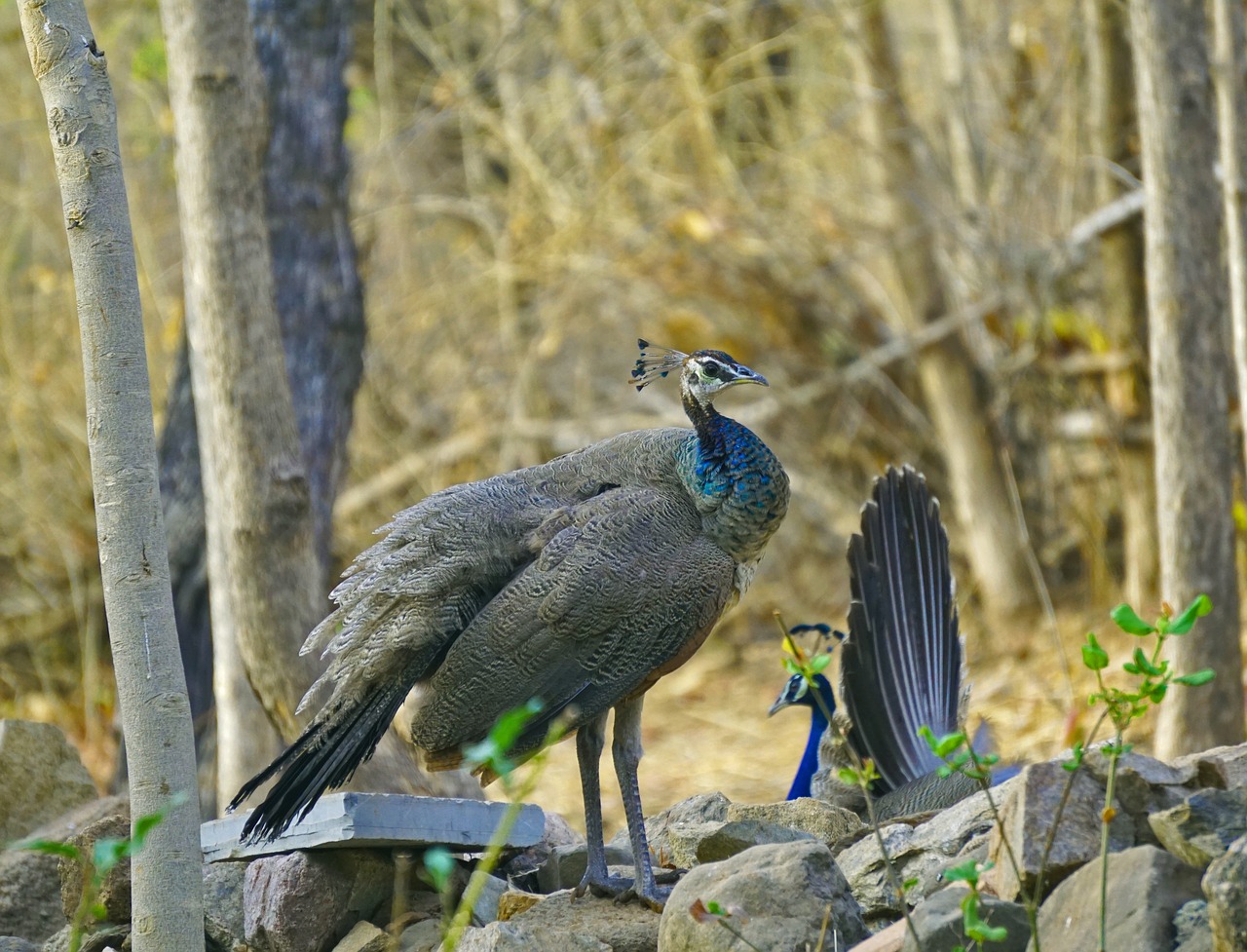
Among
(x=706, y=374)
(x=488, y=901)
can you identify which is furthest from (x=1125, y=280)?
(x=488, y=901)

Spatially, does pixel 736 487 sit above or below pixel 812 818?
above

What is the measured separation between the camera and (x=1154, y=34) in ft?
20.3

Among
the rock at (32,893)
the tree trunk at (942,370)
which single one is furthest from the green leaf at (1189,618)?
→ the tree trunk at (942,370)

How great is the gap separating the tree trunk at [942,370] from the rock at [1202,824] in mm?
6820

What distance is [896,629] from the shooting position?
5.42m

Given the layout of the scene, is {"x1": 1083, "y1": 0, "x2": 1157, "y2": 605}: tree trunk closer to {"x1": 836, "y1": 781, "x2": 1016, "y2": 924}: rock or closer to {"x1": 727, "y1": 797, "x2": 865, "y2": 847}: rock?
{"x1": 727, "y1": 797, "x2": 865, "y2": 847}: rock

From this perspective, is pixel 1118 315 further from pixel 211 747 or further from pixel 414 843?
pixel 414 843

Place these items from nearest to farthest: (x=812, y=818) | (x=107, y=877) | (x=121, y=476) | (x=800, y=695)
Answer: (x=121, y=476)
(x=107, y=877)
(x=812, y=818)
(x=800, y=695)

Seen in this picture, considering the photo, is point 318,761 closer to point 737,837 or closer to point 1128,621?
point 737,837

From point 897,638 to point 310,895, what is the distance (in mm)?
2263

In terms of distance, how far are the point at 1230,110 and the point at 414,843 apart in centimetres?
453

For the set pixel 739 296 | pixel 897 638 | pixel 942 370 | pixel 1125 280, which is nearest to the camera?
pixel 897 638

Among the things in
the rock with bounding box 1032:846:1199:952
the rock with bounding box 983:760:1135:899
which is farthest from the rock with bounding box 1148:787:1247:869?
the rock with bounding box 983:760:1135:899

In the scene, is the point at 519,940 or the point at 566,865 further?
the point at 566,865
